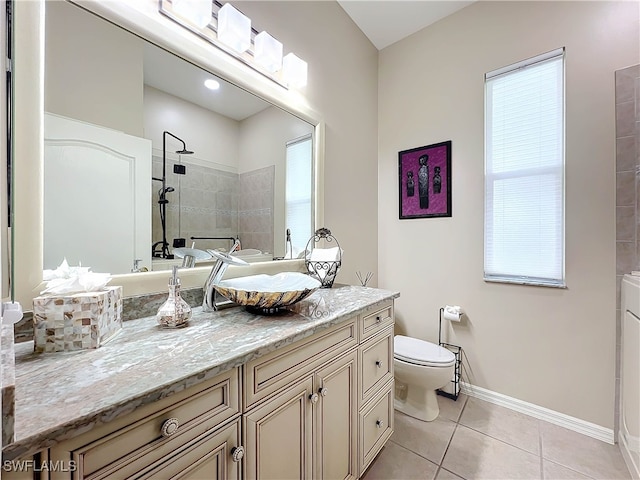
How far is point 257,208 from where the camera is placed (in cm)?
148

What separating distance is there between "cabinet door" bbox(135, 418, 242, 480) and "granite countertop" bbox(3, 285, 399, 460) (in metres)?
0.17

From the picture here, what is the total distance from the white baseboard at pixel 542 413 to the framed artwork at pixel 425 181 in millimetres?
1322

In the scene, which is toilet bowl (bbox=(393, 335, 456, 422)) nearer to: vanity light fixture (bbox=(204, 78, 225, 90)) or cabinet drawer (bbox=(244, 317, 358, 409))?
cabinet drawer (bbox=(244, 317, 358, 409))

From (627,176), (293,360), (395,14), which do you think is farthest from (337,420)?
(395,14)

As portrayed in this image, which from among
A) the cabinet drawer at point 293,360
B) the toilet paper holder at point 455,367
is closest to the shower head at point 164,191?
the cabinet drawer at point 293,360

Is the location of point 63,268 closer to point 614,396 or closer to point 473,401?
point 473,401

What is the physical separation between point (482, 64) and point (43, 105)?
2.48 m

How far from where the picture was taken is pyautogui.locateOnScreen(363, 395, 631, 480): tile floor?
4.50 ft

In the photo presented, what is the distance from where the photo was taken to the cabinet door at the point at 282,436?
777 mm

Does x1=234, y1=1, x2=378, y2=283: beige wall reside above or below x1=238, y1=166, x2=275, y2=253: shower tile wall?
above

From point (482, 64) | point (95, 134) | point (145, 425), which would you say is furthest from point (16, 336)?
point (482, 64)

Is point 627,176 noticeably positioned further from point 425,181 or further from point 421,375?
point 421,375

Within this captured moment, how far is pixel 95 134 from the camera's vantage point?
3.11 feet

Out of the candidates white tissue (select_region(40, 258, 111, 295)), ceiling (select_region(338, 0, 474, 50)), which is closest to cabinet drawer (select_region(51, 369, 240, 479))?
white tissue (select_region(40, 258, 111, 295))
